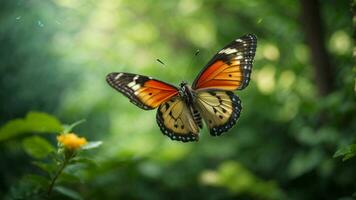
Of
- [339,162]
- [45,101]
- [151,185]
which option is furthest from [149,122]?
[339,162]

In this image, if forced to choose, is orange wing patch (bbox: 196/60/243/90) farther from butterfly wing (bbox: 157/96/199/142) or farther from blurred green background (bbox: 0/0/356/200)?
blurred green background (bbox: 0/0/356/200)

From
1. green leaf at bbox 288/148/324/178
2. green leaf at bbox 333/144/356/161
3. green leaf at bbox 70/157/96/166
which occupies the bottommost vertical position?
green leaf at bbox 70/157/96/166

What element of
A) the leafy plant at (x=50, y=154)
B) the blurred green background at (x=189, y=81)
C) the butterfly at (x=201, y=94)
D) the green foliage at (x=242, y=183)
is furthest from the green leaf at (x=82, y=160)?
the green foliage at (x=242, y=183)

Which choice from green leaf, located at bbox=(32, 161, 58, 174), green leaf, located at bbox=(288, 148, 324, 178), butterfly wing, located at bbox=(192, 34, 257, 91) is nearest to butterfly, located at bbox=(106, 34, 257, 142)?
butterfly wing, located at bbox=(192, 34, 257, 91)

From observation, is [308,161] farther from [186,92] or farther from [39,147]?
[39,147]

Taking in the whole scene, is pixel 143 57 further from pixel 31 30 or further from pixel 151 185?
pixel 151 185

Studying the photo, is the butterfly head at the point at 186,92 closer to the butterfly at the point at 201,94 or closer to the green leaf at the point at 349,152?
the butterfly at the point at 201,94

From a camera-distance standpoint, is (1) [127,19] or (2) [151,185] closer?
(2) [151,185]
